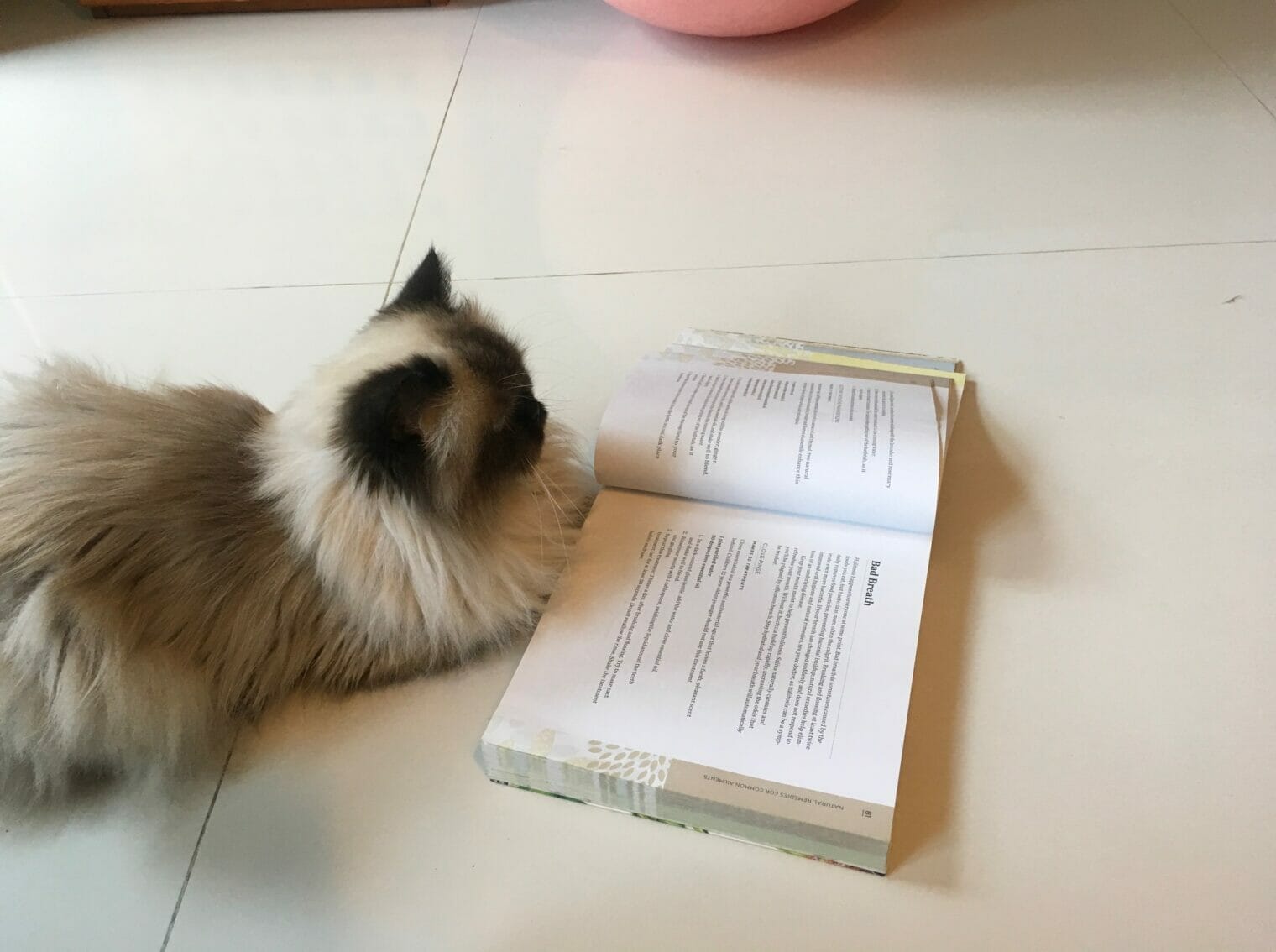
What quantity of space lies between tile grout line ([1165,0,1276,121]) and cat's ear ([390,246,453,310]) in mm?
1496

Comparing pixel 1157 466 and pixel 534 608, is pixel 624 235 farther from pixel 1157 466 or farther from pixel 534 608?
pixel 1157 466

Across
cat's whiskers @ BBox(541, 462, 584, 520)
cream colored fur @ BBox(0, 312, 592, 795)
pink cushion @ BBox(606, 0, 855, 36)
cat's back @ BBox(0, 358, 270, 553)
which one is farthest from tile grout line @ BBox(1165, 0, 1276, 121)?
cat's back @ BBox(0, 358, 270, 553)

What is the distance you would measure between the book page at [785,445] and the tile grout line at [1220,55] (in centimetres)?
105

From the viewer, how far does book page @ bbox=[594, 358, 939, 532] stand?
0.94 m

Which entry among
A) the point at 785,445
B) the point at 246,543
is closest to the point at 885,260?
the point at 785,445

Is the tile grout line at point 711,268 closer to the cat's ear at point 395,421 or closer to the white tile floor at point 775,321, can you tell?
the white tile floor at point 775,321

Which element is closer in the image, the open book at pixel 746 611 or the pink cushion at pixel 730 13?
the open book at pixel 746 611

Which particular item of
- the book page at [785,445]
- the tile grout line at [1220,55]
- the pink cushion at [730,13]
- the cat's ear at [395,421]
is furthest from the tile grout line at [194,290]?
the tile grout line at [1220,55]

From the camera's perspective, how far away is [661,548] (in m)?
0.97

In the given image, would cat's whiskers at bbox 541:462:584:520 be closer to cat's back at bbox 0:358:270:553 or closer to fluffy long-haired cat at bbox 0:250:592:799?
fluffy long-haired cat at bbox 0:250:592:799

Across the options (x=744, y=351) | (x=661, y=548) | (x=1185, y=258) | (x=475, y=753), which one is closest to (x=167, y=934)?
(x=475, y=753)

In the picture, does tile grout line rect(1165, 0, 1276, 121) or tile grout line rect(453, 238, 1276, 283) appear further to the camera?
tile grout line rect(1165, 0, 1276, 121)

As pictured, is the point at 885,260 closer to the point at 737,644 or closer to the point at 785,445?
the point at 785,445

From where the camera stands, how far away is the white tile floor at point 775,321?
767mm
